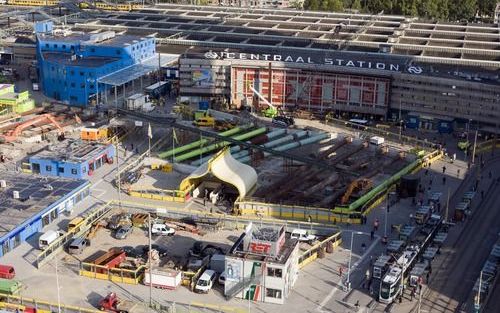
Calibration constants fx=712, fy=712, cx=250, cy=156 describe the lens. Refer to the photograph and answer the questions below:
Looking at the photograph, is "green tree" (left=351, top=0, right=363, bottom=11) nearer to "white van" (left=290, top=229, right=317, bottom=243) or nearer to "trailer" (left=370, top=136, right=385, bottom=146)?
"trailer" (left=370, top=136, right=385, bottom=146)

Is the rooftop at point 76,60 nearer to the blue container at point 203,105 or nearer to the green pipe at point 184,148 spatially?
the blue container at point 203,105

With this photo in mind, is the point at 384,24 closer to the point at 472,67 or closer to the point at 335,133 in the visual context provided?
the point at 472,67

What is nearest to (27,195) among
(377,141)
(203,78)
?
(377,141)

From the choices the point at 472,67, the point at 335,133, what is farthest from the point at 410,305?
the point at 472,67

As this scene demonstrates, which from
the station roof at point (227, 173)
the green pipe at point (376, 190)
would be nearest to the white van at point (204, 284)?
the station roof at point (227, 173)

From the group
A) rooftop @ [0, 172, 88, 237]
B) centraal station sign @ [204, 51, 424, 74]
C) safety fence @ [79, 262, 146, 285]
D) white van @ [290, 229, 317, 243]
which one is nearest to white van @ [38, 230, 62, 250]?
rooftop @ [0, 172, 88, 237]

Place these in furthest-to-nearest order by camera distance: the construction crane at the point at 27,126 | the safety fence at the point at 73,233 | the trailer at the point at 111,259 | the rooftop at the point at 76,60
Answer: the rooftop at the point at 76,60 < the construction crane at the point at 27,126 < the safety fence at the point at 73,233 < the trailer at the point at 111,259
